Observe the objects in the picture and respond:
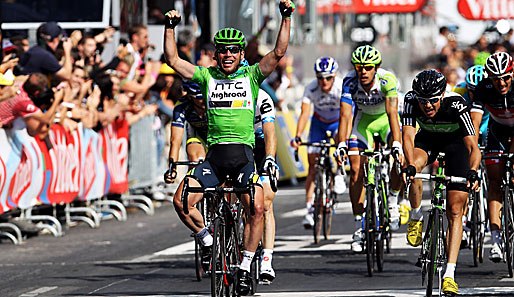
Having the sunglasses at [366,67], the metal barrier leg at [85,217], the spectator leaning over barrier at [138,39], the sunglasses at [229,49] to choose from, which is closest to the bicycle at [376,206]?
the sunglasses at [366,67]

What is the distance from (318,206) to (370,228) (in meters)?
2.73

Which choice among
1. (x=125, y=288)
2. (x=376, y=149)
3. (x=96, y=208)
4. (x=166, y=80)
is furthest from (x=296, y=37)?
(x=125, y=288)

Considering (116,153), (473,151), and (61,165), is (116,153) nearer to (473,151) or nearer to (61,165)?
(61,165)

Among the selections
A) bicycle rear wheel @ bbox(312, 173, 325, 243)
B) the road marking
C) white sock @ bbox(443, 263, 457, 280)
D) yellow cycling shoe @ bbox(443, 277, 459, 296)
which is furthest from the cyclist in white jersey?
yellow cycling shoe @ bbox(443, 277, 459, 296)

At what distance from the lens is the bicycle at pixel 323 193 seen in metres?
14.8

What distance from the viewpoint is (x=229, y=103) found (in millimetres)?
10148

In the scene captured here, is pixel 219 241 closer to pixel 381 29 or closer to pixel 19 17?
pixel 19 17

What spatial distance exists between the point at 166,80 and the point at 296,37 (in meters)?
17.6

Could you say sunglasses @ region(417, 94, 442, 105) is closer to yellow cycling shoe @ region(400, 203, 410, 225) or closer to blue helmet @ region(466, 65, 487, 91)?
blue helmet @ region(466, 65, 487, 91)

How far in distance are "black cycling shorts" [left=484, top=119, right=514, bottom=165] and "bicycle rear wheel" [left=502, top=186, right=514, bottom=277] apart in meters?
0.60

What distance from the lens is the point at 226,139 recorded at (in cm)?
1010

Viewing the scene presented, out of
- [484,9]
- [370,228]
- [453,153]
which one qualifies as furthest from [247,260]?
[484,9]

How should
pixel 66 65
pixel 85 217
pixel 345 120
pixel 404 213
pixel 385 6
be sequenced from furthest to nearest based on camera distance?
pixel 385 6 → pixel 85 217 → pixel 66 65 → pixel 404 213 → pixel 345 120

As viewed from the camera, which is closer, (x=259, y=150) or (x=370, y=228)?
(x=259, y=150)
